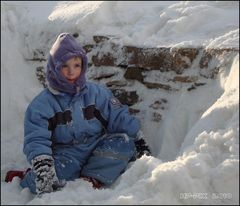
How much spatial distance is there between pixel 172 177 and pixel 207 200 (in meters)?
0.21

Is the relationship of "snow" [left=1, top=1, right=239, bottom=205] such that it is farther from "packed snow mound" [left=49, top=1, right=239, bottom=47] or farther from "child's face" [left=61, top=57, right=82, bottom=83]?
"child's face" [left=61, top=57, right=82, bottom=83]

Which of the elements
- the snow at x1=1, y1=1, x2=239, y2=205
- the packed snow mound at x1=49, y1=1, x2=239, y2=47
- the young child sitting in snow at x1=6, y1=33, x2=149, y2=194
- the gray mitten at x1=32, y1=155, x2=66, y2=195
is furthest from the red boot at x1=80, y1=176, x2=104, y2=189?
the packed snow mound at x1=49, y1=1, x2=239, y2=47

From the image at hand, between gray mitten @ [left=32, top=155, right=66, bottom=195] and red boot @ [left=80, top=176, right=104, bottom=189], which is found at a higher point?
gray mitten @ [left=32, top=155, right=66, bottom=195]

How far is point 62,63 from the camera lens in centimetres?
337

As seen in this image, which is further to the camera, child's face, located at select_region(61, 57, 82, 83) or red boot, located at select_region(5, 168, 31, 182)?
red boot, located at select_region(5, 168, 31, 182)

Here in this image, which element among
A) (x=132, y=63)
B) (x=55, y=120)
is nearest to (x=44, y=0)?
(x=132, y=63)

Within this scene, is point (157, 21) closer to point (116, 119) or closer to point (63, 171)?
point (116, 119)

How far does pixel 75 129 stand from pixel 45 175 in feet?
1.59

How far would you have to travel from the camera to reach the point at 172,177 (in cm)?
242

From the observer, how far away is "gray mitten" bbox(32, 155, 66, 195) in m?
3.03

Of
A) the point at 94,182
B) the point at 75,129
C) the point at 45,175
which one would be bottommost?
the point at 94,182

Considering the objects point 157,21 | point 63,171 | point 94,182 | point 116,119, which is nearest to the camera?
point 94,182

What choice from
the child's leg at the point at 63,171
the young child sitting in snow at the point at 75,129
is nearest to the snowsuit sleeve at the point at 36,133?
the young child sitting in snow at the point at 75,129

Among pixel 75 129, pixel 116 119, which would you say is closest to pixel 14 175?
pixel 75 129
